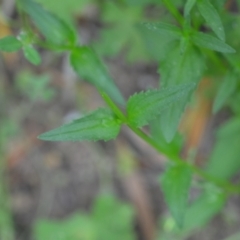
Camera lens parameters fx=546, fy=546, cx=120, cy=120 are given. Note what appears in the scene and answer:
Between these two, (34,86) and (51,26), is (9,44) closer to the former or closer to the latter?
(51,26)

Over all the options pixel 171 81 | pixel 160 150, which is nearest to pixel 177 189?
pixel 160 150

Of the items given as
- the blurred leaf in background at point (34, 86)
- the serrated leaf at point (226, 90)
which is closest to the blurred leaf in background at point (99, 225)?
the blurred leaf in background at point (34, 86)

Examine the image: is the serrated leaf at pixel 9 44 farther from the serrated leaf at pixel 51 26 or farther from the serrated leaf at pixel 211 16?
the serrated leaf at pixel 211 16

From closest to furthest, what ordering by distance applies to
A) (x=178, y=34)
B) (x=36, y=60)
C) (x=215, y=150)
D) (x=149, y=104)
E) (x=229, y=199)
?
(x=149, y=104) < (x=178, y=34) < (x=36, y=60) < (x=215, y=150) < (x=229, y=199)

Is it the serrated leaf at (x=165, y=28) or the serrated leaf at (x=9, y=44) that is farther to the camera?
the serrated leaf at (x=9, y=44)

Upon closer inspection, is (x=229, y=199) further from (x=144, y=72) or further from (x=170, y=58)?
(x=170, y=58)

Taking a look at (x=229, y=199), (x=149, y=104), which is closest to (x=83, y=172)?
(x=229, y=199)

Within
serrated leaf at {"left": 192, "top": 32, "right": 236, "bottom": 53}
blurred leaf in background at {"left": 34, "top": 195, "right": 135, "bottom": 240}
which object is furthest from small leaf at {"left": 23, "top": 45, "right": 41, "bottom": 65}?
blurred leaf in background at {"left": 34, "top": 195, "right": 135, "bottom": 240}
